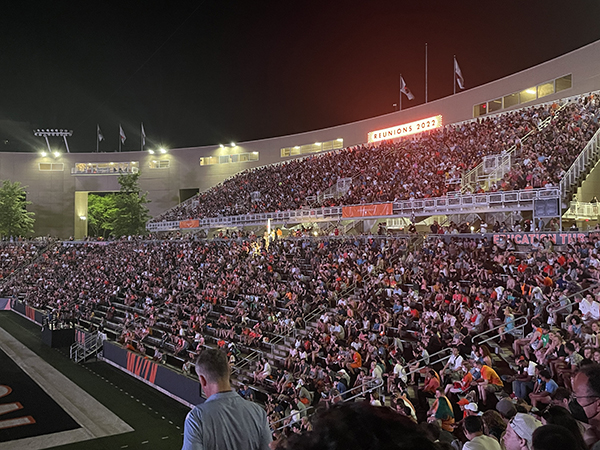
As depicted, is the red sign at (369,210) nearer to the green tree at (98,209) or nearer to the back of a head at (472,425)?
the back of a head at (472,425)

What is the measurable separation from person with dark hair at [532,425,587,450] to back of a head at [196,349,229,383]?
1.73m

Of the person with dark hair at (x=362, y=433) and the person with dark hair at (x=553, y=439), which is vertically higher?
the person with dark hair at (x=362, y=433)

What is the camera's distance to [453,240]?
55.7 feet

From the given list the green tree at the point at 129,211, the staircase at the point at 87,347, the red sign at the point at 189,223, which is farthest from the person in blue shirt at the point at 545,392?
the green tree at the point at 129,211

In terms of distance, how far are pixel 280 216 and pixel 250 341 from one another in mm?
16498

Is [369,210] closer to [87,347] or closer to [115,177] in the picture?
[87,347]

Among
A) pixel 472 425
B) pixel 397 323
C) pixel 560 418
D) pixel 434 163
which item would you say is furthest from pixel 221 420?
pixel 434 163

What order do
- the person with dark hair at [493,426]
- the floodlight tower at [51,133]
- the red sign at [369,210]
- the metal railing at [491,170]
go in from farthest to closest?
the floodlight tower at [51,133]
the red sign at [369,210]
the metal railing at [491,170]
the person with dark hair at [493,426]

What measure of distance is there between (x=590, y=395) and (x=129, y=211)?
53.8 meters

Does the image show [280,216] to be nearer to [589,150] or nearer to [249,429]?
[589,150]

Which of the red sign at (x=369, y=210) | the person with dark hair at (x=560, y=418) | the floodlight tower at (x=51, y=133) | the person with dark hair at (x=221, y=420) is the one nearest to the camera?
the person with dark hair at (x=221, y=420)

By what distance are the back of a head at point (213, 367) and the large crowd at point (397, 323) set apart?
6.79 feet

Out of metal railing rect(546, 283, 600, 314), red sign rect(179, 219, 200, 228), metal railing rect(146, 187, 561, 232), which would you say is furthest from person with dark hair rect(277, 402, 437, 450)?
red sign rect(179, 219, 200, 228)

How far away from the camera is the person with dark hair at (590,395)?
320 centimetres
